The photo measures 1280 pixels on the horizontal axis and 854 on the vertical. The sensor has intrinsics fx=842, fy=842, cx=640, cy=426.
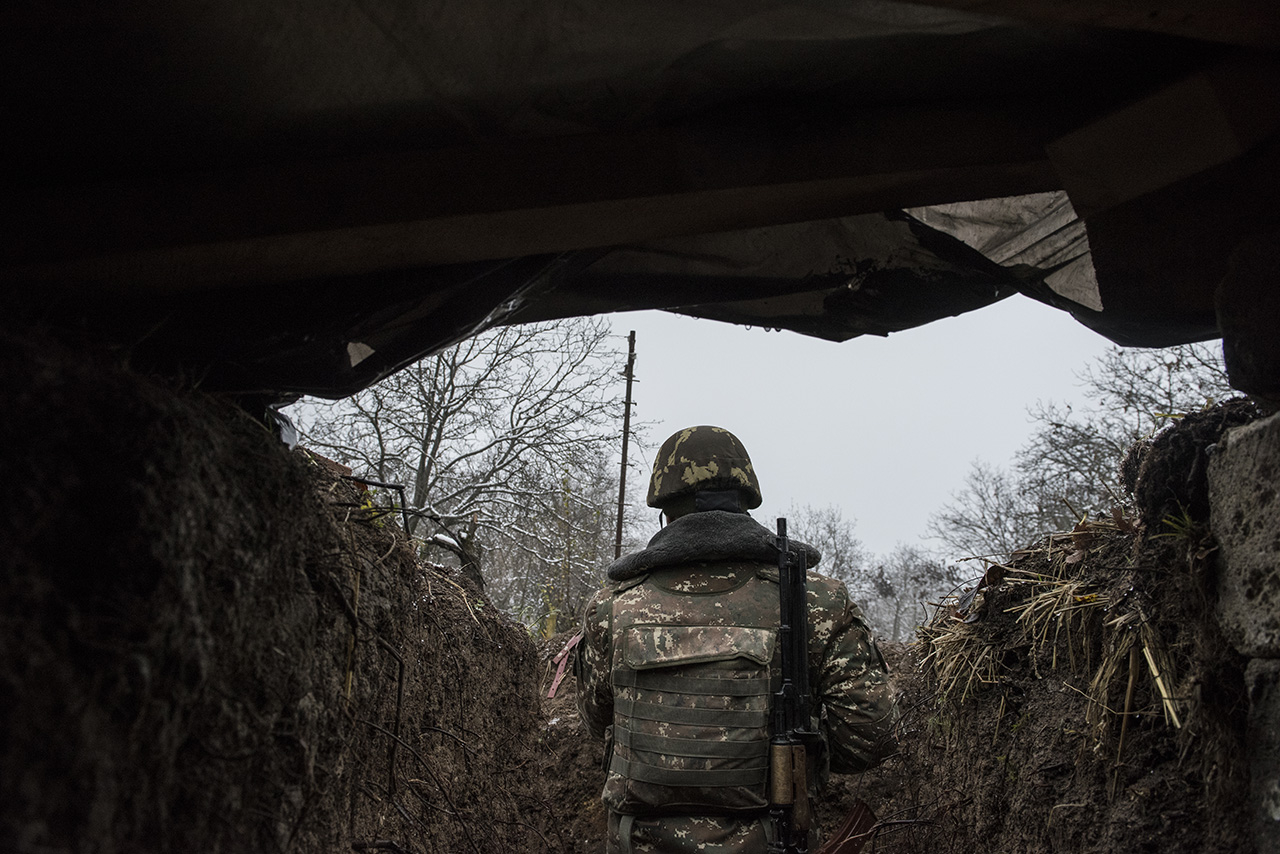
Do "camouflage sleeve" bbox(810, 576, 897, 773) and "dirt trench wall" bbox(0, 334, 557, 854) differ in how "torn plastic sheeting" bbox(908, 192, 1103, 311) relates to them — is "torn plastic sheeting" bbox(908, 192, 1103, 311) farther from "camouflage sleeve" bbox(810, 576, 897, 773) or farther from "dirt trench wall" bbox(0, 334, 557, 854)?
"dirt trench wall" bbox(0, 334, 557, 854)

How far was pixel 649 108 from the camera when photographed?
84.7 inches

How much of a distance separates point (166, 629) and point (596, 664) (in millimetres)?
2327

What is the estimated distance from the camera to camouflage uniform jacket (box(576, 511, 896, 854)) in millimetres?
3092

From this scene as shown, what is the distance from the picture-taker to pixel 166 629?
1435 mm

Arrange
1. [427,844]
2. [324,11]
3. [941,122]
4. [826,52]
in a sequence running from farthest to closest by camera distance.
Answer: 1. [427,844]
2. [941,122]
3. [826,52]
4. [324,11]

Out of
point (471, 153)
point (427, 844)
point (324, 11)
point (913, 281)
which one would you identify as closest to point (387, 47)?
point (324, 11)

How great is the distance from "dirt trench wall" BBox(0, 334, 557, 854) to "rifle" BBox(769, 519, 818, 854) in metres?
1.36

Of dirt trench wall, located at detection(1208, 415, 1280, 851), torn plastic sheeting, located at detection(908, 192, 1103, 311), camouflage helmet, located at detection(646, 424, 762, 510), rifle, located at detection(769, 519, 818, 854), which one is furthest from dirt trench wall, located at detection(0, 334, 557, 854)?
dirt trench wall, located at detection(1208, 415, 1280, 851)

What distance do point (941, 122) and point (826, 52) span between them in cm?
41

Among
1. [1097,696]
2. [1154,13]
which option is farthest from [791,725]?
[1154,13]

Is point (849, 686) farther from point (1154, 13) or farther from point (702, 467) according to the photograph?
point (1154, 13)

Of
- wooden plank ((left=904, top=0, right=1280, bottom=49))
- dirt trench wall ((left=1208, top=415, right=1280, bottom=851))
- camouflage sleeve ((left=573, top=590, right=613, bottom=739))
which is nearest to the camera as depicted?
wooden plank ((left=904, top=0, right=1280, bottom=49))

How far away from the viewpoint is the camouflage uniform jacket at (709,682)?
10.1 ft

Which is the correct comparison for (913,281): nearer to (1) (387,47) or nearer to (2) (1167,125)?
(2) (1167,125)
